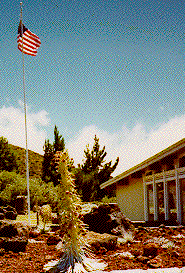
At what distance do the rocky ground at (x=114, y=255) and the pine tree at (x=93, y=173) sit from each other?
685 inches

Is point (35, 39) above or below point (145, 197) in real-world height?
above

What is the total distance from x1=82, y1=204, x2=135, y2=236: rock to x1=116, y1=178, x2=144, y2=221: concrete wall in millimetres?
8845

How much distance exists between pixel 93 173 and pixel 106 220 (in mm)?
18480

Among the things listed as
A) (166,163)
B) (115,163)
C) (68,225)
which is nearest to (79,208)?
(68,225)

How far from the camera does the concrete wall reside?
56.8 ft

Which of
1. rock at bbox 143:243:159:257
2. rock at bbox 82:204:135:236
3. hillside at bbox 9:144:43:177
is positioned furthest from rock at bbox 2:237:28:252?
hillside at bbox 9:144:43:177

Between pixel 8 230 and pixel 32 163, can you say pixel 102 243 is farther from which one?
pixel 32 163

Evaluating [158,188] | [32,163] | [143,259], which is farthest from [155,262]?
[32,163]

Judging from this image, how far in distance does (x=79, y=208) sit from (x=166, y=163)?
8.75m

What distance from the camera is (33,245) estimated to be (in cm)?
727

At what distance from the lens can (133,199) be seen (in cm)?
1825

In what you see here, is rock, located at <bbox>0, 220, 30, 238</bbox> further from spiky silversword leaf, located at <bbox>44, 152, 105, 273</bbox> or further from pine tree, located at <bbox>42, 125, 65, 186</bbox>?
pine tree, located at <bbox>42, 125, 65, 186</bbox>

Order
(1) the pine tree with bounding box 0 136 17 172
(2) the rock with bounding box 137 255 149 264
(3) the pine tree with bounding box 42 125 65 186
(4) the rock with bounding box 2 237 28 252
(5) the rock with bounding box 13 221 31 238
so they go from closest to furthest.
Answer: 1. (2) the rock with bounding box 137 255 149 264
2. (4) the rock with bounding box 2 237 28 252
3. (5) the rock with bounding box 13 221 31 238
4. (3) the pine tree with bounding box 42 125 65 186
5. (1) the pine tree with bounding box 0 136 17 172

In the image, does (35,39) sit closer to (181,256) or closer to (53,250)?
(53,250)
